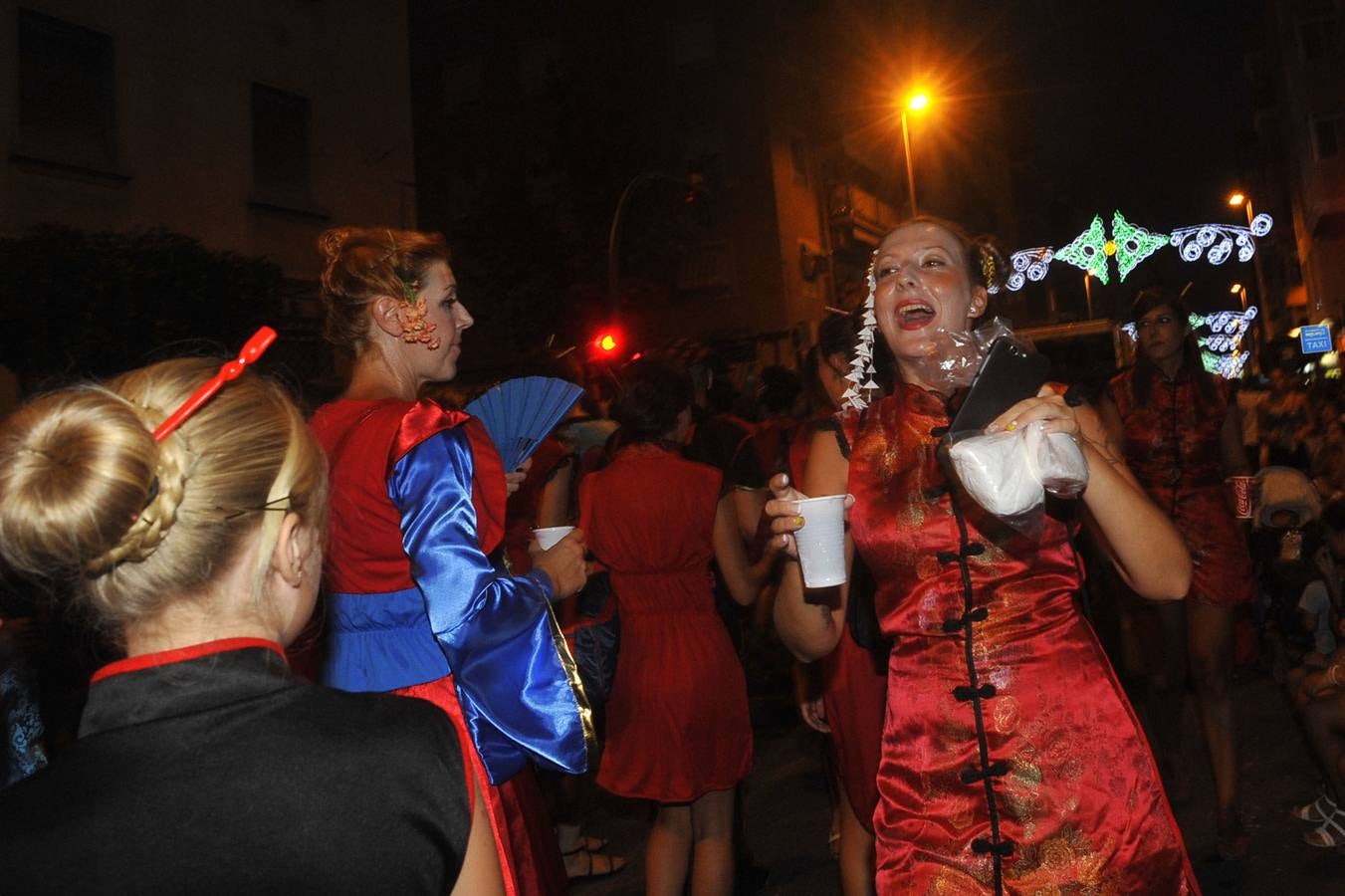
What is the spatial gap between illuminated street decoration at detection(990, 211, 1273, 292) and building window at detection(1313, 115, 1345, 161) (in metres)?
21.4

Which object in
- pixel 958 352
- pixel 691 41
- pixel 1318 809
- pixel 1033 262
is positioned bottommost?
pixel 1318 809

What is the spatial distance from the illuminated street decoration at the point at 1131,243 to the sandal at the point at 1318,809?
9.89 meters

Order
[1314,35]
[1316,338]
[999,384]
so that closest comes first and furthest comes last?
[999,384], [1316,338], [1314,35]

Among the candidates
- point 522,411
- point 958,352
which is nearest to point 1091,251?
point 522,411

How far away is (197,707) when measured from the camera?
1.45 m

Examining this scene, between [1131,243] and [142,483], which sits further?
[1131,243]

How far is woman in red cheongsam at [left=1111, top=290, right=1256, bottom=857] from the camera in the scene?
18.4 feet

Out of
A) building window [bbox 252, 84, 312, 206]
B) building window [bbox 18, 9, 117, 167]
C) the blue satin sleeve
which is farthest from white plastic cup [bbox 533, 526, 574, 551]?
building window [bbox 252, 84, 312, 206]

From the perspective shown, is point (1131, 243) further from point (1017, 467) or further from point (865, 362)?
point (1017, 467)

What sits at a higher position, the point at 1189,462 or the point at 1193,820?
the point at 1189,462

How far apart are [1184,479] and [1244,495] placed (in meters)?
0.42

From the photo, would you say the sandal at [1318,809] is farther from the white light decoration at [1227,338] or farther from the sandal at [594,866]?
the white light decoration at [1227,338]

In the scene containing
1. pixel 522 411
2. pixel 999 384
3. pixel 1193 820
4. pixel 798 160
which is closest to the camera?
pixel 999 384

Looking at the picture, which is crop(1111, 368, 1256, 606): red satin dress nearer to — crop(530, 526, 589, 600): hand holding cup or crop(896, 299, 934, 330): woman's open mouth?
crop(896, 299, 934, 330): woman's open mouth
